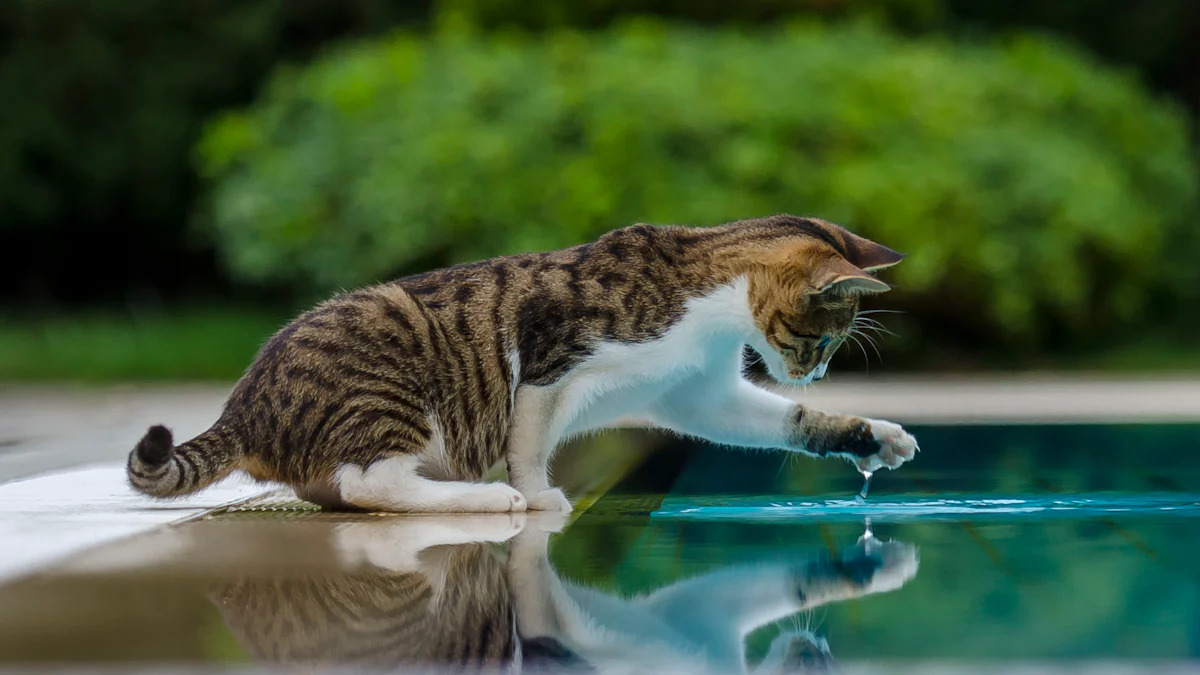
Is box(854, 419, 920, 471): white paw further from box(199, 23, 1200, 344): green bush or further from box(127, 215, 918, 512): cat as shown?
box(199, 23, 1200, 344): green bush

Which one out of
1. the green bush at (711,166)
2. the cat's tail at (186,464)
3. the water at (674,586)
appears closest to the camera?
the water at (674,586)

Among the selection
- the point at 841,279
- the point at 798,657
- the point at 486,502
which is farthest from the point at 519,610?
the point at 841,279

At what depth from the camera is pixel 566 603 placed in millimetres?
2479

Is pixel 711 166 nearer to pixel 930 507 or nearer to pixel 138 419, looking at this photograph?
pixel 138 419

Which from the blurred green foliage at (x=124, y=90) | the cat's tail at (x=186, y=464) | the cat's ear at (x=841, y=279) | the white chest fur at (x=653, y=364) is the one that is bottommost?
the cat's tail at (x=186, y=464)

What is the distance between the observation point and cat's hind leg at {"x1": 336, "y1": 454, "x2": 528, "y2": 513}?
3.48 meters

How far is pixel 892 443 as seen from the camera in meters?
3.71

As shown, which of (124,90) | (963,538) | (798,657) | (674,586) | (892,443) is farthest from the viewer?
(124,90)

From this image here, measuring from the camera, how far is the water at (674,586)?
7.00 ft

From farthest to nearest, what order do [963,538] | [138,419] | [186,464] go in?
[138,419]
[186,464]
[963,538]

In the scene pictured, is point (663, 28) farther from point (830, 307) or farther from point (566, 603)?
point (566, 603)

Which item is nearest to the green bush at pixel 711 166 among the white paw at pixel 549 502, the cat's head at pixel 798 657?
the white paw at pixel 549 502

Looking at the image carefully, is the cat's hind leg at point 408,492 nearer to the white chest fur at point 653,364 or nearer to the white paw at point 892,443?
the white chest fur at point 653,364

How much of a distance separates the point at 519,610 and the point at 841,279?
1484 millimetres
